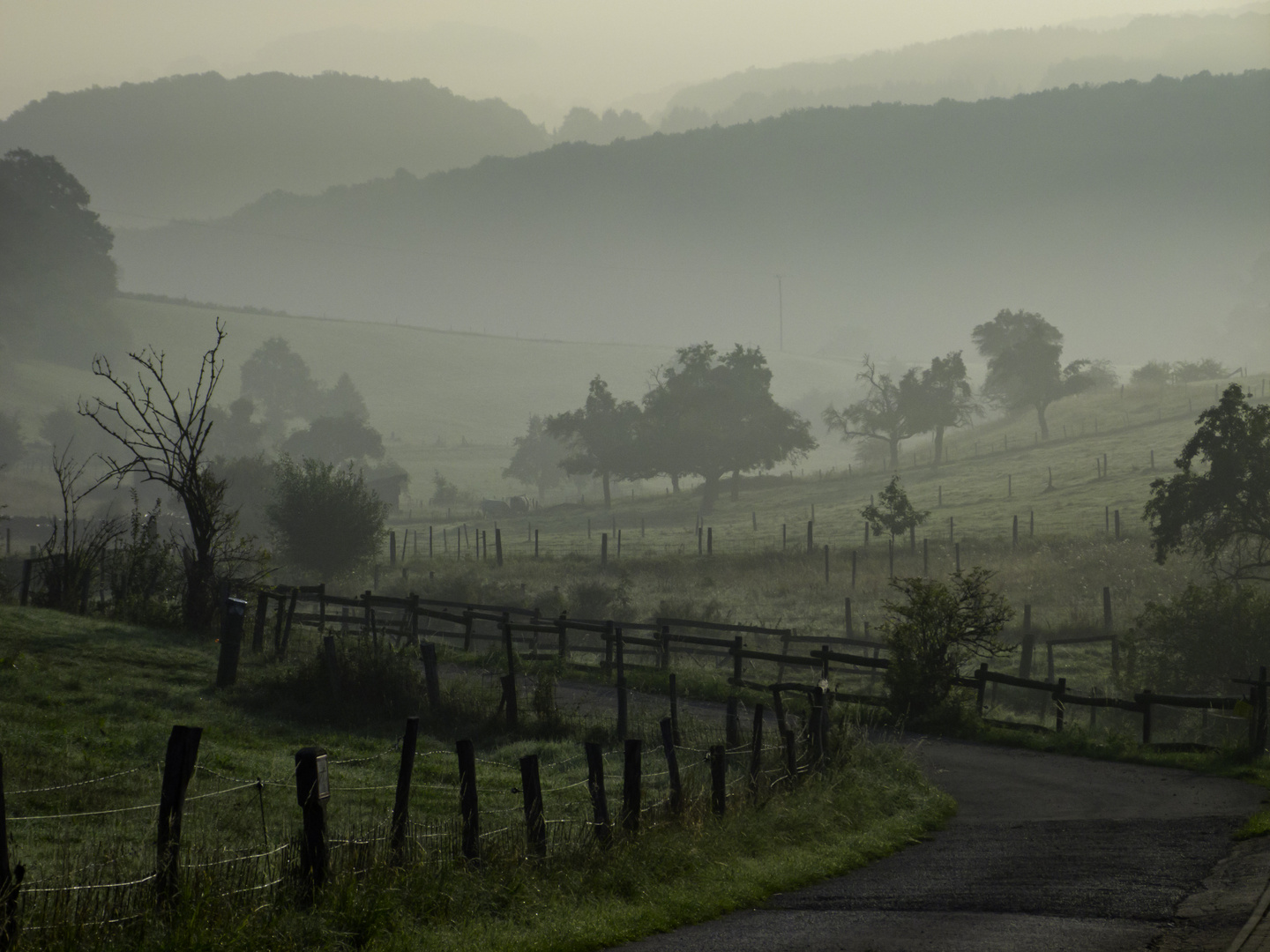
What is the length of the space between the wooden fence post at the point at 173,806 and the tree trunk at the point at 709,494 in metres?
71.6

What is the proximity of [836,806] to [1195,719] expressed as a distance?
47.6 ft

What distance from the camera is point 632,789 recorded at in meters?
11.4

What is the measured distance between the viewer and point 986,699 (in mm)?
28859

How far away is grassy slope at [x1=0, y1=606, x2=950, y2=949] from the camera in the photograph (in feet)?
27.3

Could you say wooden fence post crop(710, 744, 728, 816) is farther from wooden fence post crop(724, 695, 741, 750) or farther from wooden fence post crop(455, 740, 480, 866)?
wooden fence post crop(455, 740, 480, 866)

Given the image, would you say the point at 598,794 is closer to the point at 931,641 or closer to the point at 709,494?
the point at 931,641

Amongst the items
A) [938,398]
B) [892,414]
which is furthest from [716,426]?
[938,398]

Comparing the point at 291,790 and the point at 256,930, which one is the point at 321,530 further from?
the point at 256,930

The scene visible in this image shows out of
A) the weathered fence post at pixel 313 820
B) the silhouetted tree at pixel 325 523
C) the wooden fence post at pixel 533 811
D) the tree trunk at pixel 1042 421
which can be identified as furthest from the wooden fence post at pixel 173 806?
the tree trunk at pixel 1042 421

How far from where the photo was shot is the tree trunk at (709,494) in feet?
265

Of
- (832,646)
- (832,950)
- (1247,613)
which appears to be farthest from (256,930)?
(832,646)

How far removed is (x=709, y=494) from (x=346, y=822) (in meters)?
71.6

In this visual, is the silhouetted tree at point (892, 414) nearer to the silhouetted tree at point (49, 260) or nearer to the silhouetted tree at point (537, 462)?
the silhouetted tree at point (537, 462)

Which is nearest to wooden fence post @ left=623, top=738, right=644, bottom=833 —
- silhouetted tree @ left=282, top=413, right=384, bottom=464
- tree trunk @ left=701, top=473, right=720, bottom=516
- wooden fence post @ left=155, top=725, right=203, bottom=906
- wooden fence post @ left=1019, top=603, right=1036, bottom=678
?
wooden fence post @ left=155, top=725, right=203, bottom=906
